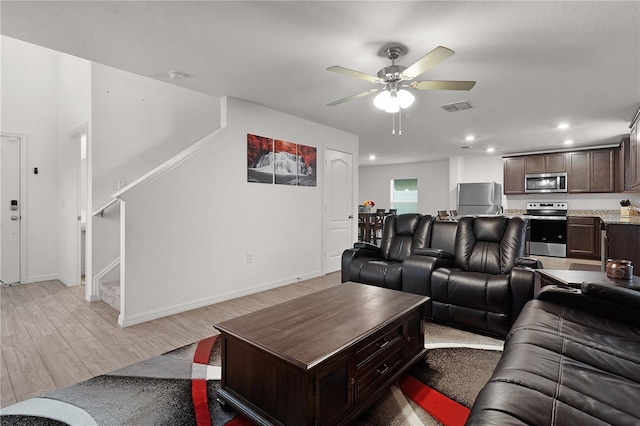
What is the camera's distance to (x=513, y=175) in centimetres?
754

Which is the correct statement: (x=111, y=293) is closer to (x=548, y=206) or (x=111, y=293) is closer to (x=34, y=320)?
(x=34, y=320)

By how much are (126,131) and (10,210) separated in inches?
84.1

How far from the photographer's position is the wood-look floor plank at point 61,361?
212 centimetres

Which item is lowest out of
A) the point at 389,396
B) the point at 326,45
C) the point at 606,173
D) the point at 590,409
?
the point at 389,396

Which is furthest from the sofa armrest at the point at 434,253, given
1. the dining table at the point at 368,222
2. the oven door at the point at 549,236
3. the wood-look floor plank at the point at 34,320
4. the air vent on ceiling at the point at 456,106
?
the oven door at the point at 549,236

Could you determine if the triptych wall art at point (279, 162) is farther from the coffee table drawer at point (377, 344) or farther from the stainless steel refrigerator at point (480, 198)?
the stainless steel refrigerator at point (480, 198)

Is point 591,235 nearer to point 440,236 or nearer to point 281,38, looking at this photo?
point 440,236

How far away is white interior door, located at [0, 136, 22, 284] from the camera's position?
14.4 ft

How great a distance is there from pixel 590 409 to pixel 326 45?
8.64 ft

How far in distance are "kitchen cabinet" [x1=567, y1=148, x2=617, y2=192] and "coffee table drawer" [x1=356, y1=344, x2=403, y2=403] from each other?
23.2 feet

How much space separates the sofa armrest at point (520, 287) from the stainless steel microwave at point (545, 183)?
5.70 meters

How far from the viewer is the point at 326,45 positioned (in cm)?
255

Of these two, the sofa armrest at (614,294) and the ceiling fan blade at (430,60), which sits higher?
the ceiling fan blade at (430,60)

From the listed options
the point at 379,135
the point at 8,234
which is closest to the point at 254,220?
the point at 379,135
